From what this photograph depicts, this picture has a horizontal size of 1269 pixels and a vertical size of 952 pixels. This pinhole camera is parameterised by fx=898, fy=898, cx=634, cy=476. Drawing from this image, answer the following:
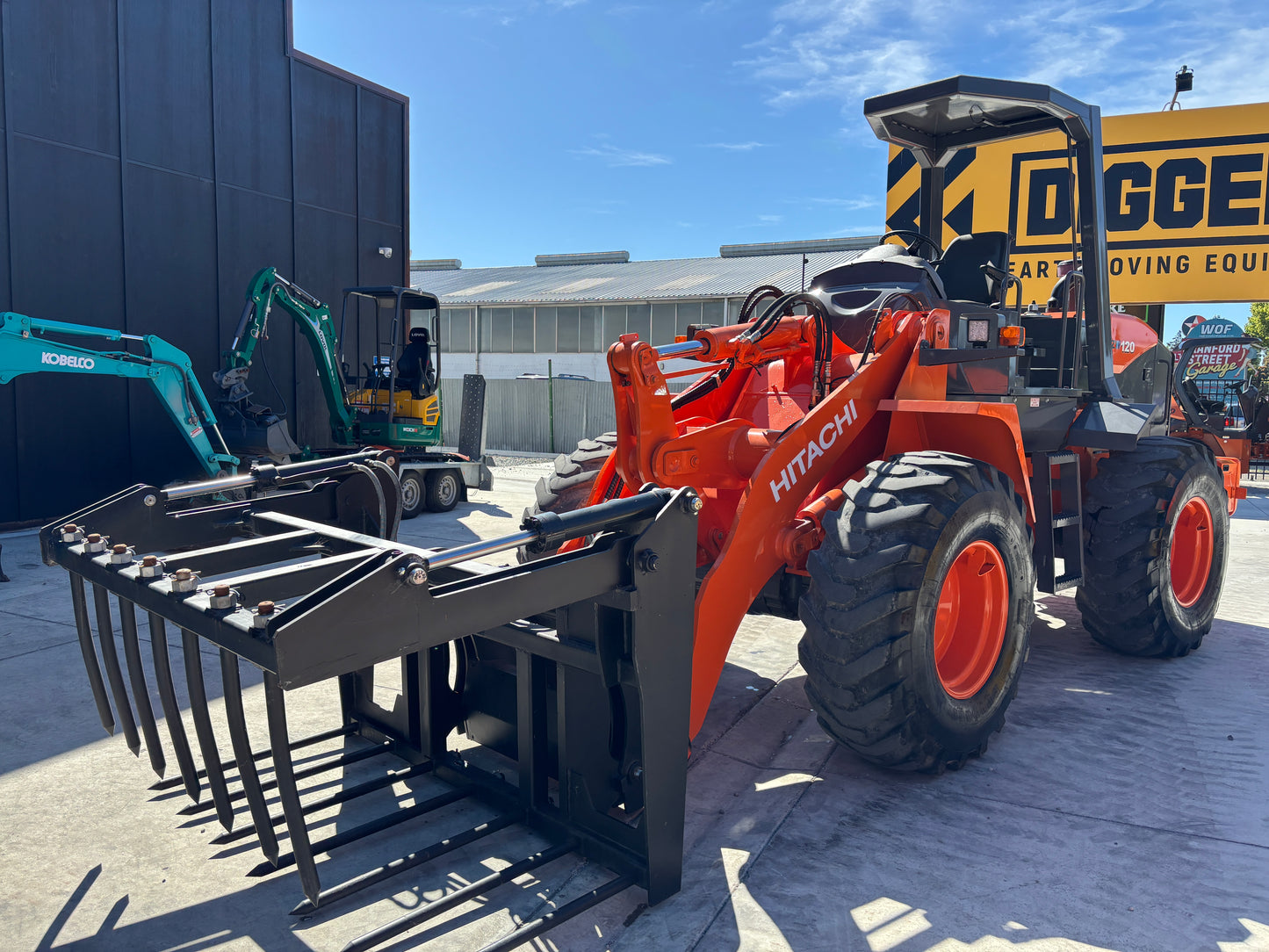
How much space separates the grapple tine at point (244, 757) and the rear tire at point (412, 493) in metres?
8.90

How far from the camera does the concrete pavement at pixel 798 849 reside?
263cm

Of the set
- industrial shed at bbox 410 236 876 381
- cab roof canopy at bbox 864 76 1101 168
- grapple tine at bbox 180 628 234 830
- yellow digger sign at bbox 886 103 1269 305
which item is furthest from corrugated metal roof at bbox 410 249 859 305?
grapple tine at bbox 180 628 234 830

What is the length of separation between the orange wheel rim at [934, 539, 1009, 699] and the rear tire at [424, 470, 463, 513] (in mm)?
8742

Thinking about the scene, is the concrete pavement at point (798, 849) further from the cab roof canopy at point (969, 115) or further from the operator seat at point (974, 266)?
the cab roof canopy at point (969, 115)

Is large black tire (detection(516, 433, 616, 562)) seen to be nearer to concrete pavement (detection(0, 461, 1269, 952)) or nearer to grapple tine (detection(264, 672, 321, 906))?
concrete pavement (detection(0, 461, 1269, 952))

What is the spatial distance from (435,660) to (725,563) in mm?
1218

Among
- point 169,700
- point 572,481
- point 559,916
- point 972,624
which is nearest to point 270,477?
point 169,700

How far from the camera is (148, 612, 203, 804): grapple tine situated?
8.82ft

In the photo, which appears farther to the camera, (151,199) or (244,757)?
(151,199)

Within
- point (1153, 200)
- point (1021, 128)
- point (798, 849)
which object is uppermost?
point (1153, 200)

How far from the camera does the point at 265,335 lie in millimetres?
11000

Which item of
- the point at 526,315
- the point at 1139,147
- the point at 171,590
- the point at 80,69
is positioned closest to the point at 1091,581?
the point at 171,590

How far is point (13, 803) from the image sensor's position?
3379 millimetres

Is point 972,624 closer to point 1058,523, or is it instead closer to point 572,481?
point 1058,523
